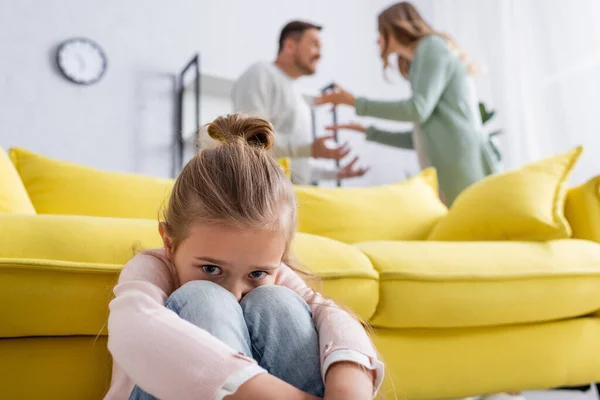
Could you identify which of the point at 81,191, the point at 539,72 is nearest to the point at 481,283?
the point at 81,191

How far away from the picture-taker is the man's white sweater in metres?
2.04

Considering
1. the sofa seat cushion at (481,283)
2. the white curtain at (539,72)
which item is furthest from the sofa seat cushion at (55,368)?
the white curtain at (539,72)

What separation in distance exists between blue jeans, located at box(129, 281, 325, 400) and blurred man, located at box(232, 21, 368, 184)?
132cm

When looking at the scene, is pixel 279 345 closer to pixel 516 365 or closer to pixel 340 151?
pixel 516 365

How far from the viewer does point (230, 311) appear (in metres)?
0.66

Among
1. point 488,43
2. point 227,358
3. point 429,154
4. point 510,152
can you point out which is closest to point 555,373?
point 227,358

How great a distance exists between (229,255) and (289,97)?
1511mm

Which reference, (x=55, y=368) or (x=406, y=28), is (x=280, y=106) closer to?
(x=406, y=28)

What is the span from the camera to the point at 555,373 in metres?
1.25

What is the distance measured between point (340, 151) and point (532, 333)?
1050 millimetres

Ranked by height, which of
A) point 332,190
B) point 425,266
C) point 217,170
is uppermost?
point 217,170

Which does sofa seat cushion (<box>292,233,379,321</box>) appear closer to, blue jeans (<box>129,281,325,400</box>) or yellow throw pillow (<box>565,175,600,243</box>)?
blue jeans (<box>129,281,325,400</box>)

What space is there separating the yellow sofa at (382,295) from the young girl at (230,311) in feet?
0.51

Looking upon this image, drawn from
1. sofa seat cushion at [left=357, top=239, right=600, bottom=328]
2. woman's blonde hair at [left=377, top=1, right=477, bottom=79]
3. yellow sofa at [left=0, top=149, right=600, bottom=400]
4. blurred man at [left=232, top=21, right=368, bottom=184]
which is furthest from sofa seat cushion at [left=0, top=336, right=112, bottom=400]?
woman's blonde hair at [left=377, top=1, right=477, bottom=79]
